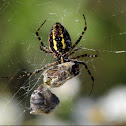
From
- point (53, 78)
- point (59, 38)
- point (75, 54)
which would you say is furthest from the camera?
point (75, 54)

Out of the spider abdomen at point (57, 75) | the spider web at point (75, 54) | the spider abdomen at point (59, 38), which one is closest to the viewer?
the spider abdomen at point (57, 75)

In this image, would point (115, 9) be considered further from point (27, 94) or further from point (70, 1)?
point (27, 94)

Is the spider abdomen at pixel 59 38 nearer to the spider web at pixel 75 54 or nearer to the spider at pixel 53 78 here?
the spider at pixel 53 78

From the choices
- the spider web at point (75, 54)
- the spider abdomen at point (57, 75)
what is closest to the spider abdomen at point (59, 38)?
the spider abdomen at point (57, 75)

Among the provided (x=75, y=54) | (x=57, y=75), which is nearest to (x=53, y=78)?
(x=57, y=75)

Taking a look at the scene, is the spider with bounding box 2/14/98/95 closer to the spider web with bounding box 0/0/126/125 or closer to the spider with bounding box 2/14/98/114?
the spider with bounding box 2/14/98/114

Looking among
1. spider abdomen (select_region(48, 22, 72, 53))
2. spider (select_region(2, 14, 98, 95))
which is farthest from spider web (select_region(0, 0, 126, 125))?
spider abdomen (select_region(48, 22, 72, 53))

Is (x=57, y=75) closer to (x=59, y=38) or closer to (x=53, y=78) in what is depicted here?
(x=53, y=78)

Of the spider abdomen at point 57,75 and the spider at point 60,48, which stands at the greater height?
the spider at point 60,48

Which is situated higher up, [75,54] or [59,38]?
[59,38]

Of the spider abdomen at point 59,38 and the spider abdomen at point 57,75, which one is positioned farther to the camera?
the spider abdomen at point 59,38
